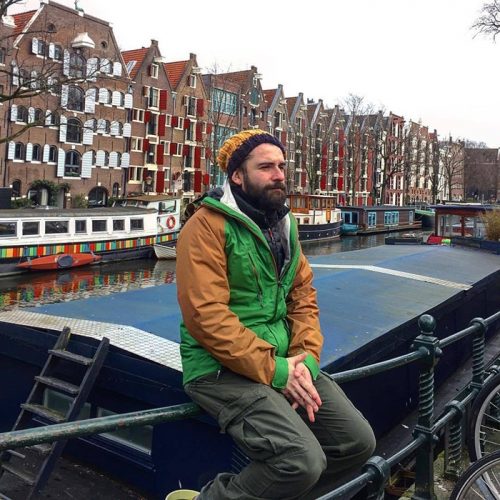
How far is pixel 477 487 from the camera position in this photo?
8.35ft

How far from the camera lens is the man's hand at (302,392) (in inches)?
85.8

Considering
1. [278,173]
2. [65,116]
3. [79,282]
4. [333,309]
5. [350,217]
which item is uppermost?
[65,116]

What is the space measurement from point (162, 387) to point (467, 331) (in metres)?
1.98

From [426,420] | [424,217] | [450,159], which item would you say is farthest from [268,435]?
[450,159]

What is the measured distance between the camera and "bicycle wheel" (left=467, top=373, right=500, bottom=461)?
11.1 feet

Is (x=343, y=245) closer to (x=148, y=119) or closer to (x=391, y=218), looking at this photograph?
(x=391, y=218)

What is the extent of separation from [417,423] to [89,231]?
21.2 metres

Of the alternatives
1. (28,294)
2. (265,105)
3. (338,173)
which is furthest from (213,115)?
(28,294)

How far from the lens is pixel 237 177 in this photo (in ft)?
8.17

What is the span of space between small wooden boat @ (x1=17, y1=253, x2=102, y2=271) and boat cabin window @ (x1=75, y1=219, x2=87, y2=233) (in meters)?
1.07

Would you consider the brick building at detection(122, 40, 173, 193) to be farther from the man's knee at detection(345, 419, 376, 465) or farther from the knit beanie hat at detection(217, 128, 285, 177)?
the man's knee at detection(345, 419, 376, 465)

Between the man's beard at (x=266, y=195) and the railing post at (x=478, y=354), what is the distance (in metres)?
2.11

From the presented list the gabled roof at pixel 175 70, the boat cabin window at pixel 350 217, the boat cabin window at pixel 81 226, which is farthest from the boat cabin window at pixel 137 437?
the boat cabin window at pixel 350 217

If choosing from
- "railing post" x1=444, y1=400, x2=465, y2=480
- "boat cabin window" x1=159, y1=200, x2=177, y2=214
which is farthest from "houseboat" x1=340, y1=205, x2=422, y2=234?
"railing post" x1=444, y1=400, x2=465, y2=480
